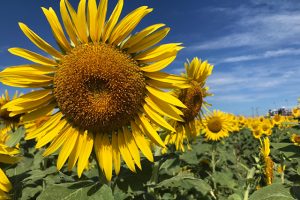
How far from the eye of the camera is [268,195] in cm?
260

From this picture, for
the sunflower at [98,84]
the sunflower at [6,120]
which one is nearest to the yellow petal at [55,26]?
the sunflower at [98,84]

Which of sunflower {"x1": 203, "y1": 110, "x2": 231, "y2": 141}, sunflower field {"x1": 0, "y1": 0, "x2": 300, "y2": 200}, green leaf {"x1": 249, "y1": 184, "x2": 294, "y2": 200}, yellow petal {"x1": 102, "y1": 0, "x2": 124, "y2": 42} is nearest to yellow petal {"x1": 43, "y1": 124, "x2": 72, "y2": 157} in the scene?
sunflower field {"x1": 0, "y1": 0, "x2": 300, "y2": 200}

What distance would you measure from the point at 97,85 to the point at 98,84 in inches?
0.5

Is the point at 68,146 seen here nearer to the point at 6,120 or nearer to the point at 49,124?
the point at 49,124

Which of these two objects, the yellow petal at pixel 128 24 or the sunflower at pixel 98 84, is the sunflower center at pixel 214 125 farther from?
the yellow petal at pixel 128 24

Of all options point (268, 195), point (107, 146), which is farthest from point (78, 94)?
point (268, 195)

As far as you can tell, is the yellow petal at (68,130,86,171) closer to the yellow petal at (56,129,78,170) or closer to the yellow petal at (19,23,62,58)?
the yellow petal at (56,129,78,170)

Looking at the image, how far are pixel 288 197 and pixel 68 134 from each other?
1.77 meters

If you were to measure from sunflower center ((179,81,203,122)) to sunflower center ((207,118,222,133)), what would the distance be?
18.8 ft

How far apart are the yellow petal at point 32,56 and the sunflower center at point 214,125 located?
7.90m

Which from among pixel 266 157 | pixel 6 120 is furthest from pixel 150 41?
pixel 6 120

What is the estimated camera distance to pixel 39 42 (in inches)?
127

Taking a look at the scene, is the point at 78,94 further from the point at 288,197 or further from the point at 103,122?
the point at 288,197

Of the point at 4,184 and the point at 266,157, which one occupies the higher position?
the point at 266,157
